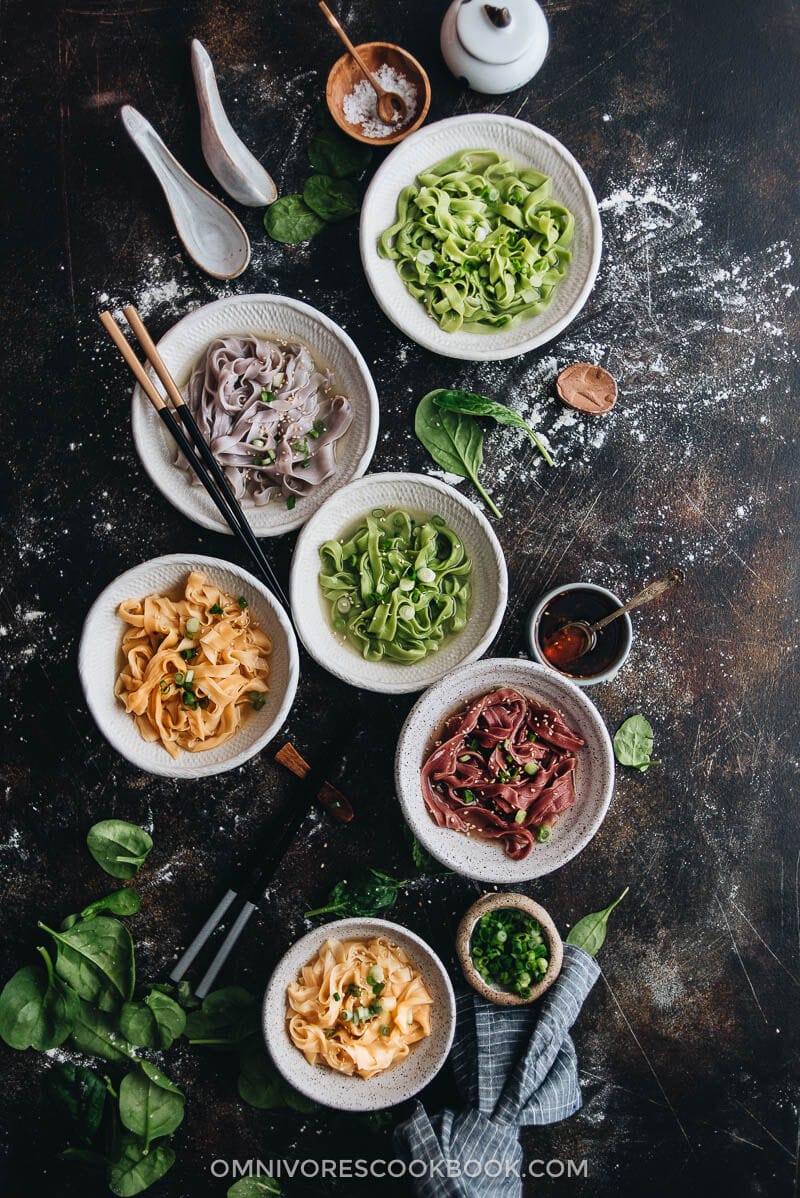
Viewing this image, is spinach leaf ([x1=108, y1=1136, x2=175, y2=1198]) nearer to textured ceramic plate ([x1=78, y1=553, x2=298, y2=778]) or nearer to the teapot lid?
textured ceramic plate ([x1=78, y1=553, x2=298, y2=778])

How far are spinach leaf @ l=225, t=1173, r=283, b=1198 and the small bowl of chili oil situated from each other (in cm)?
236

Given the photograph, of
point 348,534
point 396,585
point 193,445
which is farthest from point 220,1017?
point 193,445

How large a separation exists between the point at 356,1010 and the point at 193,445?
7.24 feet

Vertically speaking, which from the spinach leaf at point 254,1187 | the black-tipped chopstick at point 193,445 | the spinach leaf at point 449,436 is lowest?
the spinach leaf at point 254,1187

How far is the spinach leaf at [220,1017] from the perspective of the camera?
3.28 metres

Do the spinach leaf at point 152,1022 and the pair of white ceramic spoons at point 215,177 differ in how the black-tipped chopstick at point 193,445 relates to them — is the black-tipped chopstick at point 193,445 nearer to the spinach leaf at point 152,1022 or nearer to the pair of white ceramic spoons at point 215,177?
the pair of white ceramic spoons at point 215,177

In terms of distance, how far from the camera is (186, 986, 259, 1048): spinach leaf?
3283 millimetres

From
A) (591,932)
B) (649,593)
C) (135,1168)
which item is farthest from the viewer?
(591,932)

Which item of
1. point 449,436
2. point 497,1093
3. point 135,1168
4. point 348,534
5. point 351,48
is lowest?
point 497,1093

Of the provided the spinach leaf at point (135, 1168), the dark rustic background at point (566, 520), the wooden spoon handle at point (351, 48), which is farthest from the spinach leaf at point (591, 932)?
the wooden spoon handle at point (351, 48)

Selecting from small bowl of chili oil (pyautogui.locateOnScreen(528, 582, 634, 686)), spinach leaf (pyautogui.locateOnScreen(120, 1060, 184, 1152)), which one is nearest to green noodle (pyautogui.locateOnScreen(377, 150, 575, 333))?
small bowl of chili oil (pyautogui.locateOnScreen(528, 582, 634, 686))

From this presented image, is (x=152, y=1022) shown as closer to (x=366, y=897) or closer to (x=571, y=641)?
(x=366, y=897)

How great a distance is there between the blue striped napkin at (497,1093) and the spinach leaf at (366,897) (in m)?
0.50

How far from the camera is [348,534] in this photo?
3266mm
